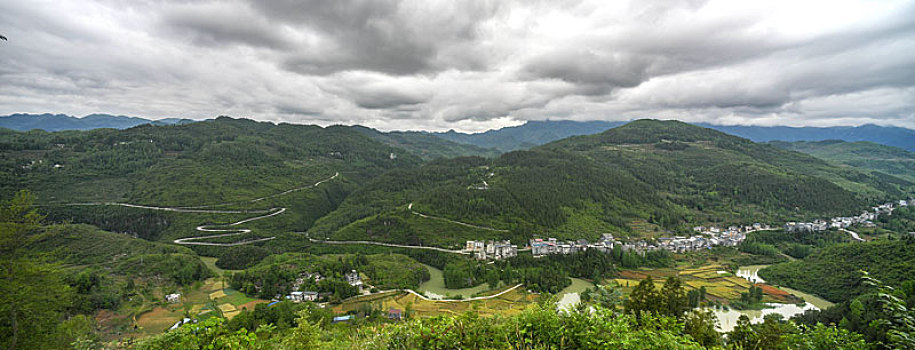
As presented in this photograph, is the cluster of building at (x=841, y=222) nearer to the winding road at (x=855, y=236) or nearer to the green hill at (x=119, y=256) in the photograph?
the winding road at (x=855, y=236)

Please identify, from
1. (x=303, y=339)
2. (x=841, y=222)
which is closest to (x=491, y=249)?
(x=303, y=339)

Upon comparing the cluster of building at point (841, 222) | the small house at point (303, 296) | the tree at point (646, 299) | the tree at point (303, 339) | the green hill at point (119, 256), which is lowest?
the small house at point (303, 296)

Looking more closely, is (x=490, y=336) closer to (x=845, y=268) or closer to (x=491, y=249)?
(x=491, y=249)

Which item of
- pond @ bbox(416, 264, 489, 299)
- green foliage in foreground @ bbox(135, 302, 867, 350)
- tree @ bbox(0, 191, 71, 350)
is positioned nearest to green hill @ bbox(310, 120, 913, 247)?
pond @ bbox(416, 264, 489, 299)

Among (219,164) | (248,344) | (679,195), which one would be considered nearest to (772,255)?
(679,195)

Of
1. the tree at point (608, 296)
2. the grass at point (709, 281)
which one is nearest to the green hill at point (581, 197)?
the grass at point (709, 281)

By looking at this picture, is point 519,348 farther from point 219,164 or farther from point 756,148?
point 756,148

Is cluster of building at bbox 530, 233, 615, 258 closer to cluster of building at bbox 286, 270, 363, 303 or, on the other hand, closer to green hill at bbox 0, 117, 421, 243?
cluster of building at bbox 286, 270, 363, 303
